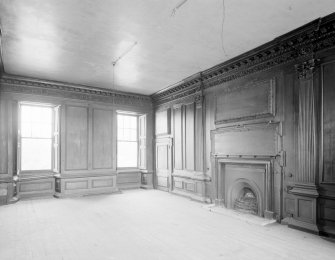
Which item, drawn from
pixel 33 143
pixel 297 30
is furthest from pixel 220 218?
pixel 33 143

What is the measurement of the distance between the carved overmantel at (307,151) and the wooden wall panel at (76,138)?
5.27 metres

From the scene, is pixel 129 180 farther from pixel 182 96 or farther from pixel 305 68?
pixel 305 68

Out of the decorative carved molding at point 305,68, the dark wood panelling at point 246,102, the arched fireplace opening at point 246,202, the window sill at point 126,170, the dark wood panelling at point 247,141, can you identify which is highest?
the decorative carved molding at point 305,68

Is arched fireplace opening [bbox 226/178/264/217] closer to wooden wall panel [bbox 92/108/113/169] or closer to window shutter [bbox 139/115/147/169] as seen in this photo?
window shutter [bbox 139/115/147/169]

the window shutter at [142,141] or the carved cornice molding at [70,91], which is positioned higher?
the carved cornice molding at [70,91]

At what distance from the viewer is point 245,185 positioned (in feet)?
16.0

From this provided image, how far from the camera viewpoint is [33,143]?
6516mm

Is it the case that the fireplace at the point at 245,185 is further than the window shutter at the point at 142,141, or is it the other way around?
the window shutter at the point at 142,141

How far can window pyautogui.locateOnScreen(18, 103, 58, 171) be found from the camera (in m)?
6.39

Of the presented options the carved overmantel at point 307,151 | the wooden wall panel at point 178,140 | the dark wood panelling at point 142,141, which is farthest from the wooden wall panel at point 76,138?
the carved overmantel at point 307,151

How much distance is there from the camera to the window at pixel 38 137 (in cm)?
639

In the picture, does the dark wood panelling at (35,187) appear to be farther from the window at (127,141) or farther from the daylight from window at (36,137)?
the window at (127,141)

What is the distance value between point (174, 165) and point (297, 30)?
4.45 metres

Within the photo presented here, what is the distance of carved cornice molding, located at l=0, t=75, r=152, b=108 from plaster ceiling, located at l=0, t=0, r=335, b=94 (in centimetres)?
53
